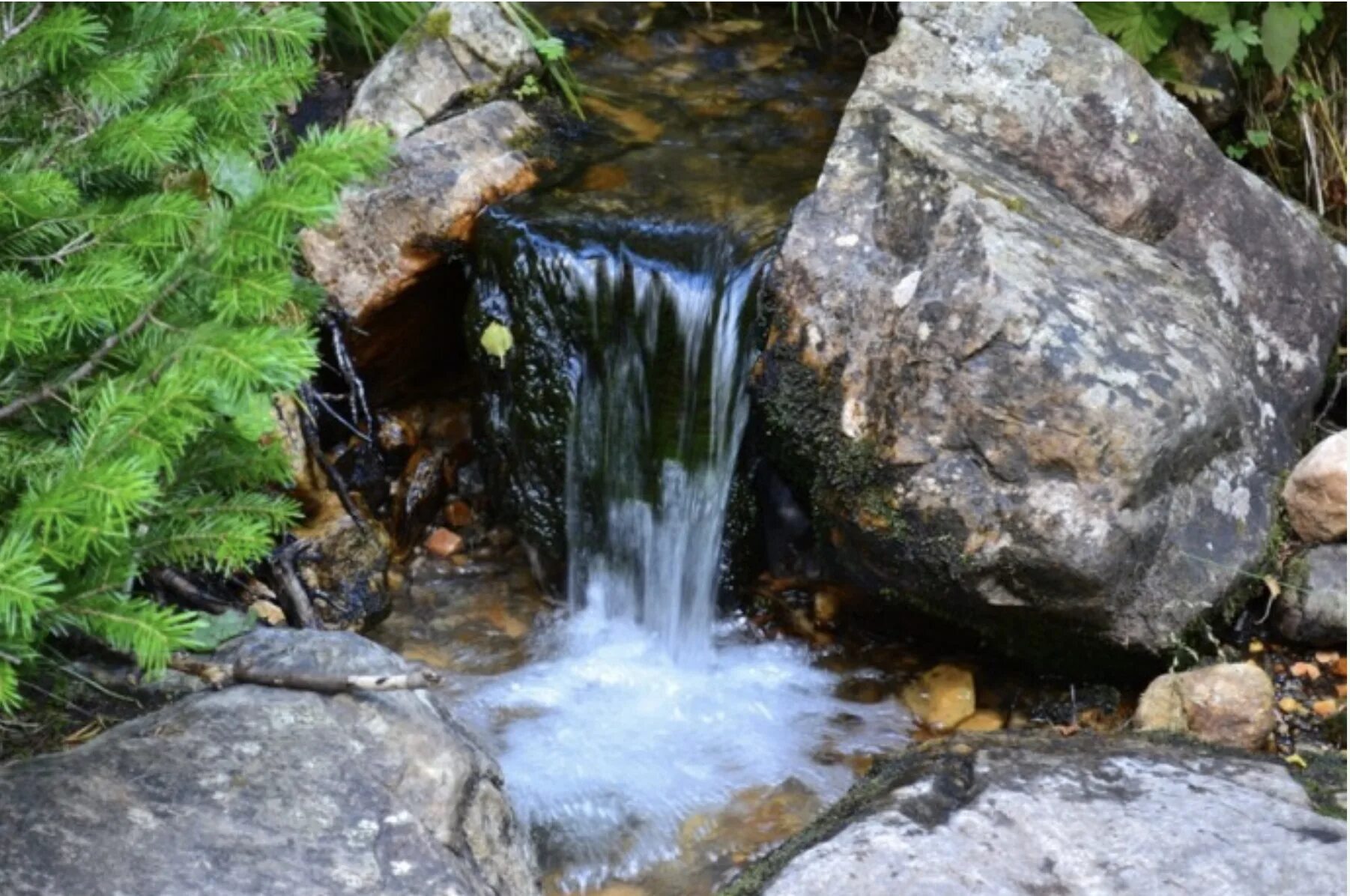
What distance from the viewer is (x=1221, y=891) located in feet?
8.96

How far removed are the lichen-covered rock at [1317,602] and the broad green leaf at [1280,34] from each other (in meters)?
1.70

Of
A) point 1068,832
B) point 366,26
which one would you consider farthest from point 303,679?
point 366,26

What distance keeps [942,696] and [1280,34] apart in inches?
96.1

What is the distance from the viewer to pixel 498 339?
14.9 feet

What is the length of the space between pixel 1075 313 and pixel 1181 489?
0.57 meters

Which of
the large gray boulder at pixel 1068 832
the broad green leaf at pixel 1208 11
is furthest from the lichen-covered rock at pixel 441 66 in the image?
the large gray boulder at pixel 1068 832

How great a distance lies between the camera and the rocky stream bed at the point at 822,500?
9.46 feet

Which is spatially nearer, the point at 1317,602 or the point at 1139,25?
the point at 1317,602

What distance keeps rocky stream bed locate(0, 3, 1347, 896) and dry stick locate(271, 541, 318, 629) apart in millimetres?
11

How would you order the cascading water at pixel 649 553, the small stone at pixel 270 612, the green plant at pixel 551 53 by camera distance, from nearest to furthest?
the small stone at pixel 270 612 < the cascading water at pixel 649 553 < the green plant at pixel 551 53

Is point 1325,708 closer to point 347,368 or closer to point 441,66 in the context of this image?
point 347,368

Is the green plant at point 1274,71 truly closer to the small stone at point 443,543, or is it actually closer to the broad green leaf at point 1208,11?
the broad green leaf at point 1208,11

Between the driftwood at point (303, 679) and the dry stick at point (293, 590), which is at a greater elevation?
the driftwood at point (303, 679)

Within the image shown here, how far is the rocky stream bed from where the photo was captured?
2.88 meters
